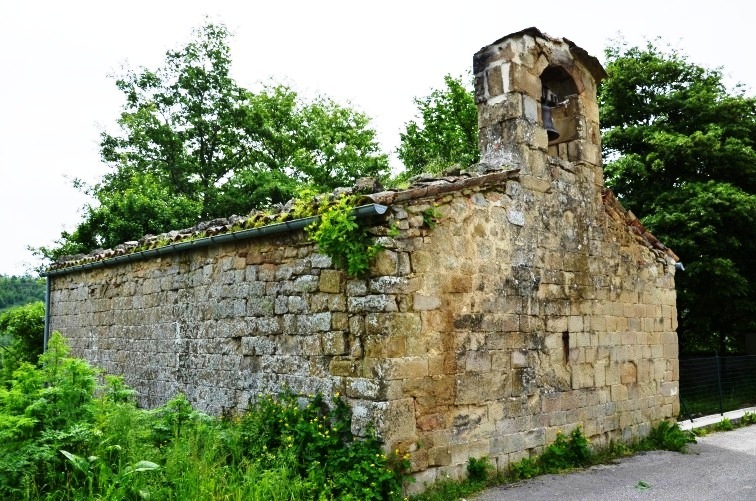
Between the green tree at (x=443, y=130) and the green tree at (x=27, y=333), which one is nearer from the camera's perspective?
the green tree at (x=27, y=333)

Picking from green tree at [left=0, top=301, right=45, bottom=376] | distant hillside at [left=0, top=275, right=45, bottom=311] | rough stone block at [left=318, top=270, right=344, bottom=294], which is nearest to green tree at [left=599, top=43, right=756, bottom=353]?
rough stone block at [left=318, top=270, right=344, bottom=294]

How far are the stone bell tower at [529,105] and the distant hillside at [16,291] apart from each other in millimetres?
36971

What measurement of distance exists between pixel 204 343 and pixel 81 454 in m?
2.72

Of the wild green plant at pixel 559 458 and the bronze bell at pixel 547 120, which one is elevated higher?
the bronze bell at pixel 547 120

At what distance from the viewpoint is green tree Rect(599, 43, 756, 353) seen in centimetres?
1452

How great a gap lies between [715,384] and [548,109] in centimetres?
876

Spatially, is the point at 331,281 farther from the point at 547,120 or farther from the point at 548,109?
the point at 548,109

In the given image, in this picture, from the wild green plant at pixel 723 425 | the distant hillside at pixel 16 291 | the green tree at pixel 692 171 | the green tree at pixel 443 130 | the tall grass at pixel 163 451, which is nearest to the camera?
the tall grass at pixel 163 451

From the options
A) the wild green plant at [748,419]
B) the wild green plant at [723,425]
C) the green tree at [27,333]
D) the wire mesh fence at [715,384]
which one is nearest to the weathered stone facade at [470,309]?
the wild green plant at [723,425]

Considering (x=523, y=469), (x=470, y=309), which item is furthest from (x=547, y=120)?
(x=523, y=469)

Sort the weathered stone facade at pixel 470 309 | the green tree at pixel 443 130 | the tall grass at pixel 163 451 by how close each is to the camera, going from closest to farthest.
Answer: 1. the tall grass at pixel 163 451
2. the weathered stone facade at pixel 470 309
3. the green tree at pixel 443 130

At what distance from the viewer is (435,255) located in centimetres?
588

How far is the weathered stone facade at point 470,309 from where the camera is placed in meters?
5.62

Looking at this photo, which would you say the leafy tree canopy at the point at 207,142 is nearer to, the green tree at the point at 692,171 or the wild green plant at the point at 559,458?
the green tree at the point at 692,171
